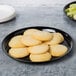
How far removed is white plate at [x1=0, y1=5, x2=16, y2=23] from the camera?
3.55ft

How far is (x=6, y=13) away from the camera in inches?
44.7

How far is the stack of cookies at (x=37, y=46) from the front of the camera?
0.78m

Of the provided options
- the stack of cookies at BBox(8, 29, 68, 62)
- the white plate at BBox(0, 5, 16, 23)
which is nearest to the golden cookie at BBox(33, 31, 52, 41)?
the stack of cookies at BBox(8, 29, 68, 62)

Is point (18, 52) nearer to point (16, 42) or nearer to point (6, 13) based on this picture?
point (16, 42)

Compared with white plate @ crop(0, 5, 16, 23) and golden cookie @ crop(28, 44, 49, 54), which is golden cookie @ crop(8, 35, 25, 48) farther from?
white plate @ crop(0, 5, 16, 23)

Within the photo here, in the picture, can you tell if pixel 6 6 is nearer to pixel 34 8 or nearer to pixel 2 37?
pixel 34 8

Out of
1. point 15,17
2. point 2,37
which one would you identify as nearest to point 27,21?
point 15,17

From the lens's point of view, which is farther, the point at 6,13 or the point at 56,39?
the point at 6,13

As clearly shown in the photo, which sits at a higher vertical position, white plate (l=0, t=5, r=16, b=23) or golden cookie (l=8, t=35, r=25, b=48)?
golden cookie (l=8, t=35, r=25, b=48)

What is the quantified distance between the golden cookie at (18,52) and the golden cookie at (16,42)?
21 mm

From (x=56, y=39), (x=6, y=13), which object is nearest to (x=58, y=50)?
(x=56, y=39)

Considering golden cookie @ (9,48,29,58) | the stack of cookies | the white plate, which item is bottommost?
the white plate

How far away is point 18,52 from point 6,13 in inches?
15.5

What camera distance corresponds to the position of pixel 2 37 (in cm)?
96
